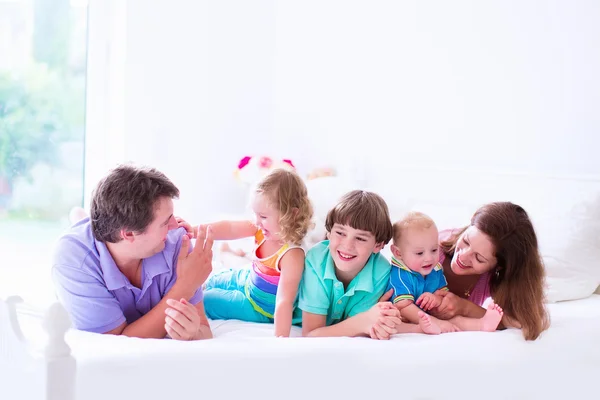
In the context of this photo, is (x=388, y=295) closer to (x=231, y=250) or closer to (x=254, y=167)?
(x=231, y=250)

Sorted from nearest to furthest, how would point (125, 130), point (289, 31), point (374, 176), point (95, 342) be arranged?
point (95, 342) < point (374, 176) < point (125, 130) < point (289, 31)

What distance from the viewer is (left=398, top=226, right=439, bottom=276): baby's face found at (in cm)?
175

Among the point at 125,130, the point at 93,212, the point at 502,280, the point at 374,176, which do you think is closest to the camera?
the point at 93,212

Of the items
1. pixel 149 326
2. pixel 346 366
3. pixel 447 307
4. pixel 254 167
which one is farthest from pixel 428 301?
pixel 254 167

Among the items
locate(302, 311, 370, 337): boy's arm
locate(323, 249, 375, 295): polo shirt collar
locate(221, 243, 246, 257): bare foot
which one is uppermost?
locate(323, 249, 375, 295): polo shirt collar

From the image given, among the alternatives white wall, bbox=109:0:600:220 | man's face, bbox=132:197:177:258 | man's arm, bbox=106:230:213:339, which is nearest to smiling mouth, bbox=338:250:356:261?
man's arm, bbox=106:230:213:339

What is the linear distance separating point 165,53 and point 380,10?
→ 1.09m

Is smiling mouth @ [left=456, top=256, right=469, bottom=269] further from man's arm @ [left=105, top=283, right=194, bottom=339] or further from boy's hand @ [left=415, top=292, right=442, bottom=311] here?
man's arm @ [left=105, top=283, right=194, bottom=339]

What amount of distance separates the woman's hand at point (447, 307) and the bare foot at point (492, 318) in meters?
0.10

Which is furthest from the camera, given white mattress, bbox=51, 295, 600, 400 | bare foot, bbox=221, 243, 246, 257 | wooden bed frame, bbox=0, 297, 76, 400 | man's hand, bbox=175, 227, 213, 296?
bare foot, bbox=221, 243, 246, 257

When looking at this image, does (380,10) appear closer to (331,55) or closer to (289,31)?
(331,55)

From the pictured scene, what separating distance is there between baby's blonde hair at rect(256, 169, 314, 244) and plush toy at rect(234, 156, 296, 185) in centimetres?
143

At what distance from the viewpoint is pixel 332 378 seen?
1.46 metres

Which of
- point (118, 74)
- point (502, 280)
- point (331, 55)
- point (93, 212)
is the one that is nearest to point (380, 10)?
point (331, 55)
